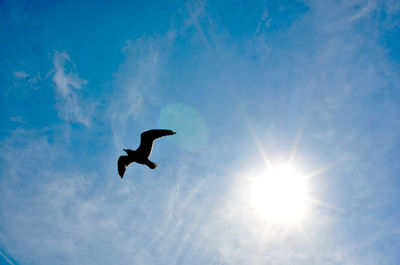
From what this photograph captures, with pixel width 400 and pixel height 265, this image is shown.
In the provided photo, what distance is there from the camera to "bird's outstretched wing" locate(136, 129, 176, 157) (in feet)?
31.2

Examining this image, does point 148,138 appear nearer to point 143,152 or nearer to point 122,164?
point 143,152

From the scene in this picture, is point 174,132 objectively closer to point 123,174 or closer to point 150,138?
point 150,138

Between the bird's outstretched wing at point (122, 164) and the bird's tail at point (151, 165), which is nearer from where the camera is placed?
the bird's tail at point (151, 165)

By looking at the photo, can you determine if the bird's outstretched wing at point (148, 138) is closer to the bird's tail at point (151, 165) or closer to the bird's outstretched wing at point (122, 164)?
the bird's tail at point (151, 165)

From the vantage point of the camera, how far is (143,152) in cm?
1015

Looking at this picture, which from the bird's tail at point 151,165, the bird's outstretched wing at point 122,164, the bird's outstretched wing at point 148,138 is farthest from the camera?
the bird's outstretched wing at point 122,164

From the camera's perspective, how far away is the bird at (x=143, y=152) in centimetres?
956

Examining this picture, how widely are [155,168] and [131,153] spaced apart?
1392mm

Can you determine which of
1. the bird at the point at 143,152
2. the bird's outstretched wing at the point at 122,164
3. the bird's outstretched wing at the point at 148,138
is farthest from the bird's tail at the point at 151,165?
the bird's outstretched wing at the point at 122,164

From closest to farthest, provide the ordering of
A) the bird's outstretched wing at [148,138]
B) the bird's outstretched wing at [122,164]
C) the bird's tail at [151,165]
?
the bird's outstretched wing at [148,138]
the bird's tail at [151,165]
the bird's outstretched wing at [122,164]

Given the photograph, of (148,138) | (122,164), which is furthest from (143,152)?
(122,164)

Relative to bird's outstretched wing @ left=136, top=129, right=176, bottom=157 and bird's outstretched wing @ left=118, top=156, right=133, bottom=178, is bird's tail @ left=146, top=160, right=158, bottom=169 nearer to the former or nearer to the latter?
bird's outstretched wing @ left=136, top=129, right=176, bottom=157

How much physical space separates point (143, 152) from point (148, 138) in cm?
88

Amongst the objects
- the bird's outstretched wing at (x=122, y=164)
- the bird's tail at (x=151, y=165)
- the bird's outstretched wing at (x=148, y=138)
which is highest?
the bird's outstretched wing at (x=148, y=138)
